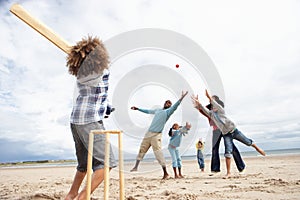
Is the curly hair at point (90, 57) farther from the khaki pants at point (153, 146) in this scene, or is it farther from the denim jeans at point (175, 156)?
the denim jeans at point (175, 156)

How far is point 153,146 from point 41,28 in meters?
4.38

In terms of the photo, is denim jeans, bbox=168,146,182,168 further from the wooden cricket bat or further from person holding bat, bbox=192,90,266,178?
the wooden cricket bat

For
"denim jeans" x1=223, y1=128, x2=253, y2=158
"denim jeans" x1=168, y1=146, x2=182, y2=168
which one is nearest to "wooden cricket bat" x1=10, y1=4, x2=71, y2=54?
"denim jeans" x1=223, y1=128, x2=253, y2=158

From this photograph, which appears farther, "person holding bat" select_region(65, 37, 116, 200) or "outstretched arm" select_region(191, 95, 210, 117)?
"outstretched arm" select_region(191, 95, 210, 117)

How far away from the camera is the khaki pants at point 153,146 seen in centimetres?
702

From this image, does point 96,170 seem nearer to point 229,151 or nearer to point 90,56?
point 90,56

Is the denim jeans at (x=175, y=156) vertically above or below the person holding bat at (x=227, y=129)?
below

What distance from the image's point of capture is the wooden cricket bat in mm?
3469

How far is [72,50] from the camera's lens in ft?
11.2

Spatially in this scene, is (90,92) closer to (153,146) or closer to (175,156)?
(153,146)

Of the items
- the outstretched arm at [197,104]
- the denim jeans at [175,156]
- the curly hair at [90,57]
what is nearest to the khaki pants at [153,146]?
the denim jeans at [175,156]

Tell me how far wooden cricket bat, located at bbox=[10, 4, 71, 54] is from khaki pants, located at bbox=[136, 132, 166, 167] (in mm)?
3874

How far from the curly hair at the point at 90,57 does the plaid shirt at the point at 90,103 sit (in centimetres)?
14

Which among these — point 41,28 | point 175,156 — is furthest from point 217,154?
point 41,28
